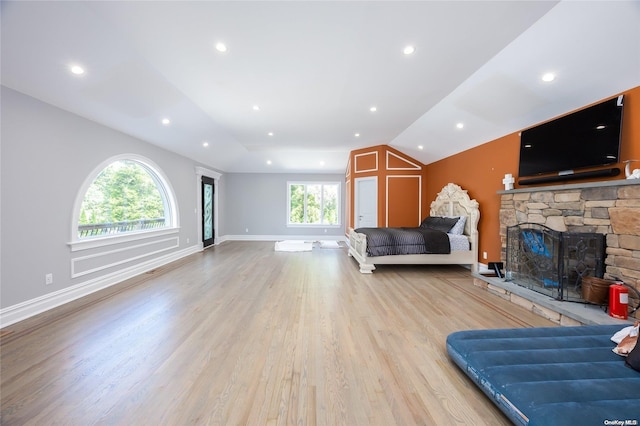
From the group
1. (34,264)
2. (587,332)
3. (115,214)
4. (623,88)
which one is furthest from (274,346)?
(623,88)

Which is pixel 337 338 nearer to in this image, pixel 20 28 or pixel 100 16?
pixel 100 16

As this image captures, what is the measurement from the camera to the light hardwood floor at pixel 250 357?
1454 mm

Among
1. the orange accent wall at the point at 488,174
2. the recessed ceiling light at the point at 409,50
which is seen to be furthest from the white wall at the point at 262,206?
the recessed ceiling light at the point at 409,50

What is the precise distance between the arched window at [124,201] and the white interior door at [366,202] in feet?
15.6

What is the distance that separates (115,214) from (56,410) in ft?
11.8

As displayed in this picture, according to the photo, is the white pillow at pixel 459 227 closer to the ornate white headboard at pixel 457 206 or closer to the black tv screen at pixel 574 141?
the ornate white headboard at pixel 457 206

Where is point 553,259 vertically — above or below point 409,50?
below

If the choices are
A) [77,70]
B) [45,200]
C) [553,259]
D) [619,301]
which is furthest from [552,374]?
[45,200]

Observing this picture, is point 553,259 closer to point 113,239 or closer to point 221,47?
point 221,47

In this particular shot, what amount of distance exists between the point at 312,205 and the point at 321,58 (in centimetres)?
651

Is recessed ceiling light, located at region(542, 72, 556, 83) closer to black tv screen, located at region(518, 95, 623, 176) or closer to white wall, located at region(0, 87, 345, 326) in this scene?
black tv screen, located at region(518, 95, 623, 176)

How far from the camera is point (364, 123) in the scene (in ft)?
16.1

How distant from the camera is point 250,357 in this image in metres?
1.97

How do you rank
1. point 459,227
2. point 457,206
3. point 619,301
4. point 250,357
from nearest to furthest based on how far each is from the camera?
point 250,357 → point 619,301 → point 459,227 → point 457,206
